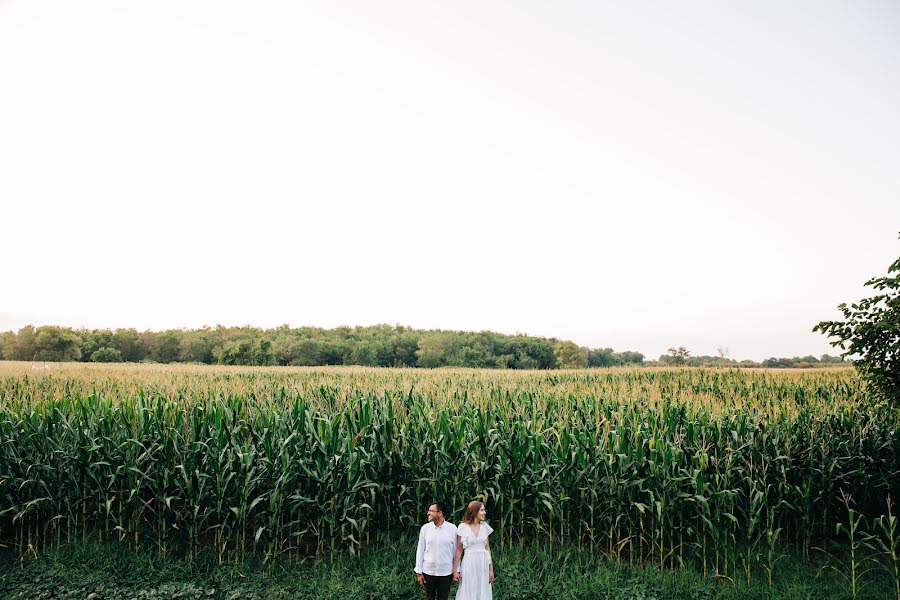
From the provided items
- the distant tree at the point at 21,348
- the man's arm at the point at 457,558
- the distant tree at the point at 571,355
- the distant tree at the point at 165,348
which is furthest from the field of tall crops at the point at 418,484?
the distant tree at the point at 571,355

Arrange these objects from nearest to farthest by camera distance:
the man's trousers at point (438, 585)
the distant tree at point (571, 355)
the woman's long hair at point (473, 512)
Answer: the woman's long hair at point (473, 512) → the man's trousers at point (438, 585) → the distant tree at point (571, 355)

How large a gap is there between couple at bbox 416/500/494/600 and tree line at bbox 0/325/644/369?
56753 mm

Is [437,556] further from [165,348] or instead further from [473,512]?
[165,348]

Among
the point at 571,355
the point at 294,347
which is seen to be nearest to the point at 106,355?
the point at 294,347

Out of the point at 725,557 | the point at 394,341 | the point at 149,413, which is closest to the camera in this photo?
the point at 725,557

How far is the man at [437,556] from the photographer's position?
5.80m

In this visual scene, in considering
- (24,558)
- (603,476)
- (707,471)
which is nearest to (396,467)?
(603,476)

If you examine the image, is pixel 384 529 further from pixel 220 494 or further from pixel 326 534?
pixel 220 494

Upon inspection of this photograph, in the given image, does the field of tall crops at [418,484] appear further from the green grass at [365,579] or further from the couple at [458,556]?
the couple at [458,556]

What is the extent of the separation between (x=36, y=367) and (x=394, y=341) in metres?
59.4

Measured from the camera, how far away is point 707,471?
29.9 feet

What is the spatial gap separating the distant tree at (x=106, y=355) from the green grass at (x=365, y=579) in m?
62.7

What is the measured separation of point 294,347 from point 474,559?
63973mm

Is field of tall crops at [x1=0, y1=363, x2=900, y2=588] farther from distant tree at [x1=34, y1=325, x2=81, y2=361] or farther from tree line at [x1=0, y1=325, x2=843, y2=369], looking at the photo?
distant tree at [x1=34, y1=325, x2=81, y2=361]
